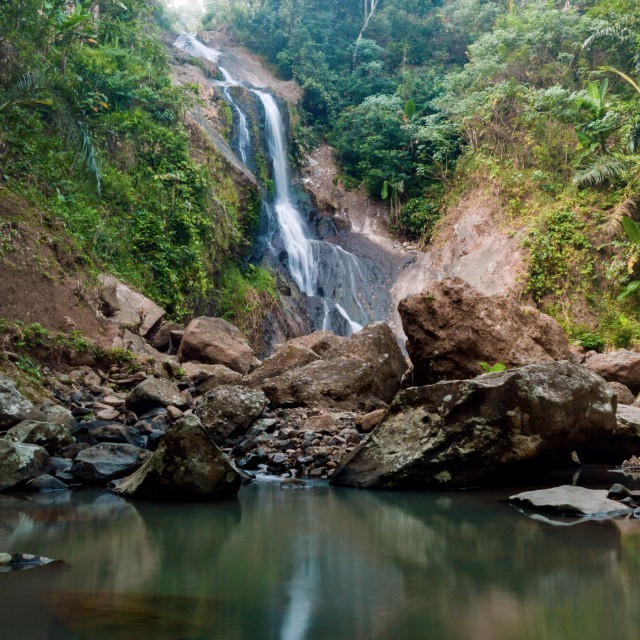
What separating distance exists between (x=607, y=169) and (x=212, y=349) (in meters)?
12.2

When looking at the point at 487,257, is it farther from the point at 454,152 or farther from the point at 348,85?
the point at 348,85

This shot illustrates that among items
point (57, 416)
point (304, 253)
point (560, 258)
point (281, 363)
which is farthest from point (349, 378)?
point (304, 253)

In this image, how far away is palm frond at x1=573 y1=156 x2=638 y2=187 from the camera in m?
17.6

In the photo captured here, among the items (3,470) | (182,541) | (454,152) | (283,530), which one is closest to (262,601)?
(182,541)

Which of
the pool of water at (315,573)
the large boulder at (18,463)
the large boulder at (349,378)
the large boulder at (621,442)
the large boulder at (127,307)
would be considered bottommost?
the pool of water at (315,573)

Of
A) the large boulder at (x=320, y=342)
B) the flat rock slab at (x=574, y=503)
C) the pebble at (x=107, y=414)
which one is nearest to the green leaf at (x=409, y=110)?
the large boulder at (x=320, y=342)

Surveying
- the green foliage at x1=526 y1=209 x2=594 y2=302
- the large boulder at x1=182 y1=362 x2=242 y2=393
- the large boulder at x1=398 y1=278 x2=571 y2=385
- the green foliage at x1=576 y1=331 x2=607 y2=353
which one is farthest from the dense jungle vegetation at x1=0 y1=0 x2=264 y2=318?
the green foliage at x1=576 y1=331 x2=607 y2=353

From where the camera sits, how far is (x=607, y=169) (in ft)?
58.1

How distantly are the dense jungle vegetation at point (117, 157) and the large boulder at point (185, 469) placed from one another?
23.2 feet

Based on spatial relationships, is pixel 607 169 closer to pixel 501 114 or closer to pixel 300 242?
pixel 501 114

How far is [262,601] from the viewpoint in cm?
292

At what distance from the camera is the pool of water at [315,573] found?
2551mm

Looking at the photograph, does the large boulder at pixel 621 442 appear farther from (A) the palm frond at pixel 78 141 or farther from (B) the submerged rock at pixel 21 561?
(A) the palm frond at pixel 78 141

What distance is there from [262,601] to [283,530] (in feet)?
5.36
